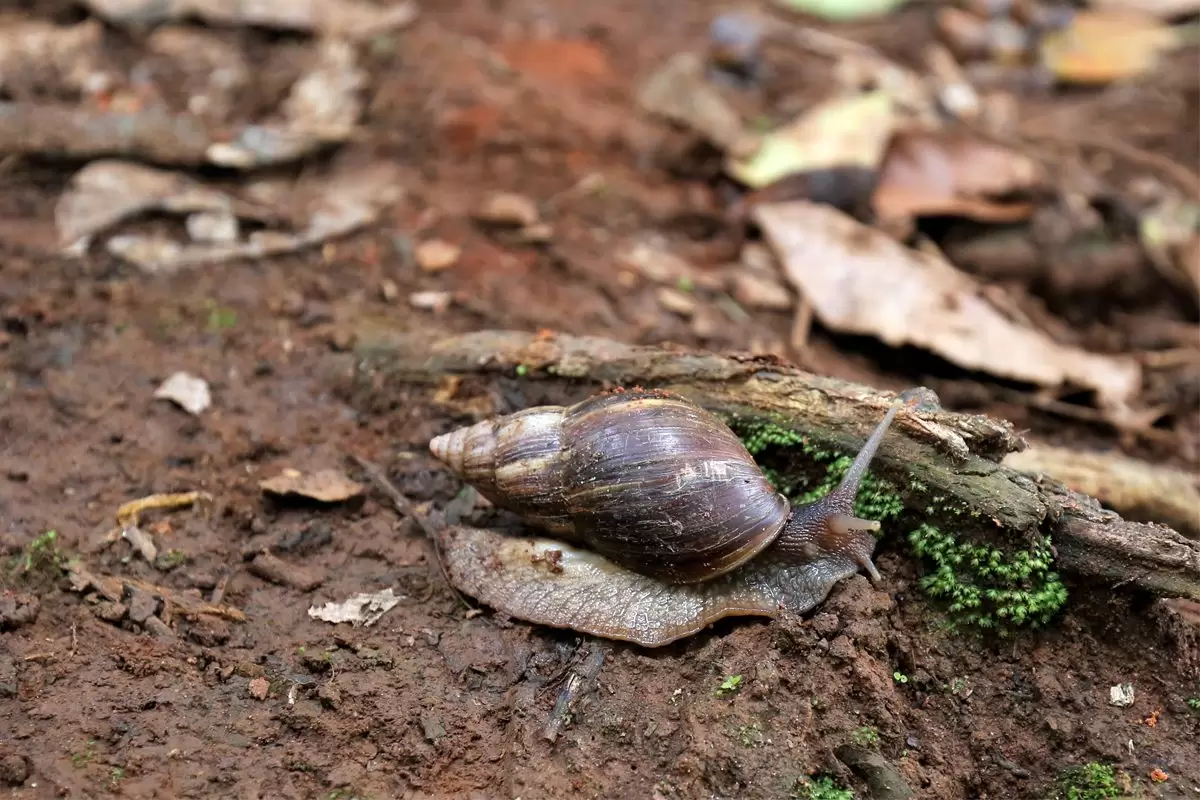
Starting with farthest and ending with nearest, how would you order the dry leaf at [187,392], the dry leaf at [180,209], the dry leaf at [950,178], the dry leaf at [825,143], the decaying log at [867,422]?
the dry leaf at [825,143]
the dry leaf at [950,178]
the dry leaf at [180,209]
the dry leaf at [187,392]
the decaying log at [867,422]

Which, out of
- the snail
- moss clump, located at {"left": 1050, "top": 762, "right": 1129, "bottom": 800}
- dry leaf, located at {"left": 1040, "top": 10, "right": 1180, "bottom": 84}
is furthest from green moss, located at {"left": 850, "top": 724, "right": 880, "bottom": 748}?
dry leaf, located at {"left": 1040, "top": 10, "right": 1180, "bottom": 84}

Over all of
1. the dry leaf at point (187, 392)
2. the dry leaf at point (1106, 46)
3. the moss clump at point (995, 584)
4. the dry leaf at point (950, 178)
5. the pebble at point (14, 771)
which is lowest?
the dry leaf at point (187, 392)

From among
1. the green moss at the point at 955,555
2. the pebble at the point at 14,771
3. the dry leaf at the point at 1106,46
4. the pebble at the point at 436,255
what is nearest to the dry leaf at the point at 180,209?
the pebble at the point at 436,255

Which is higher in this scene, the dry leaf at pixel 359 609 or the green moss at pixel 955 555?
the green moss at pixel 955 555

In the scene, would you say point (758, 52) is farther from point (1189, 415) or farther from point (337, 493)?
point (337, 493)

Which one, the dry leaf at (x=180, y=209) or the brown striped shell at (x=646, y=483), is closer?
the brown striped shell at (x=646, y=483)

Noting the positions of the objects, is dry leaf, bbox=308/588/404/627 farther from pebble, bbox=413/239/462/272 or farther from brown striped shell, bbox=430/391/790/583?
pebble, bbox=413/239/462/272

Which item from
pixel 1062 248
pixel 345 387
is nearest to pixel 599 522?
pixel 345 387

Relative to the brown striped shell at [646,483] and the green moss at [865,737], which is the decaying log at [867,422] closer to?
the brown striped shell at [646,483]
